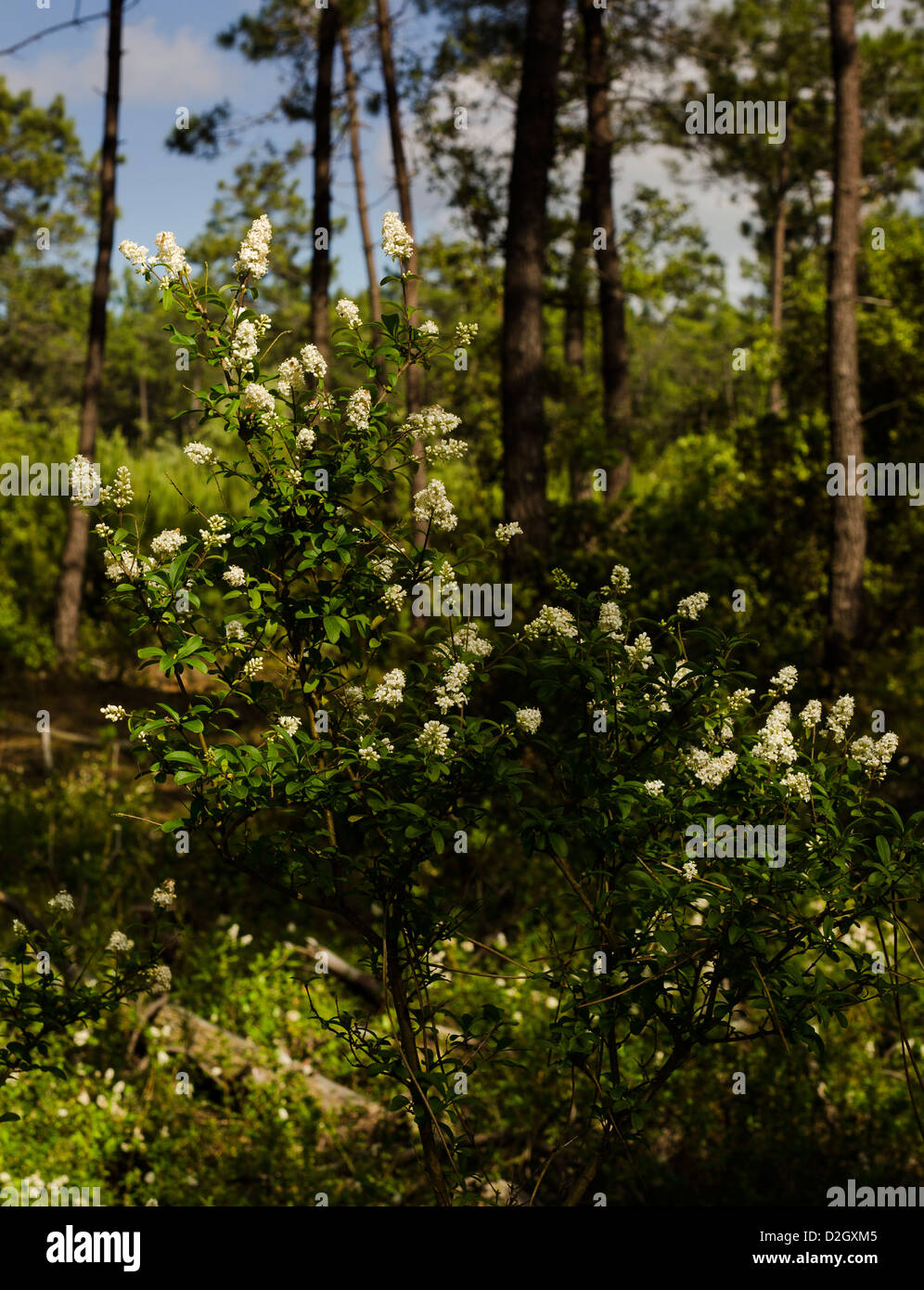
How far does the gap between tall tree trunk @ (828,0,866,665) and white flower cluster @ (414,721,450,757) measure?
7437mm

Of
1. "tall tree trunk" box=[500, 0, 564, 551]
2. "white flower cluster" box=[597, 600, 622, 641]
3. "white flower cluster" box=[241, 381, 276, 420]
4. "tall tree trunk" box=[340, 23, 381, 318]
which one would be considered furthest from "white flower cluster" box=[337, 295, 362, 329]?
"tall tree trunk" box=[340, 23, 381, 318]

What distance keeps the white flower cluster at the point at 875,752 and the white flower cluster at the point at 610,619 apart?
706 mm

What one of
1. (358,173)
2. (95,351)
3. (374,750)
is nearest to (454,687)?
(374,750)

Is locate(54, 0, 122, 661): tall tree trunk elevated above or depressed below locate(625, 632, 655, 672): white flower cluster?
above

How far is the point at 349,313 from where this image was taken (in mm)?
2826

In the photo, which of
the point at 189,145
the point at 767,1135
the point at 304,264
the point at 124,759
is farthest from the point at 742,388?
the point at 767,1135

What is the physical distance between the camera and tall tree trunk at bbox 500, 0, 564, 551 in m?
7.72

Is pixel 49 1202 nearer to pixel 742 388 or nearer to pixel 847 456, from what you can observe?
pixel 847 456

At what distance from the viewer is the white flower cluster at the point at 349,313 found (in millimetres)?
2795

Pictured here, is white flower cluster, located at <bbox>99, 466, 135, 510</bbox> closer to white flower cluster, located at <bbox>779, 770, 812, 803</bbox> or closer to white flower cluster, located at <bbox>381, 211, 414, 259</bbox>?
white flower cluster, located at <bbox>381, 211, 414, 259</bbox>

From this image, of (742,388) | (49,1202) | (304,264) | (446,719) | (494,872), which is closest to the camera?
(446,719)

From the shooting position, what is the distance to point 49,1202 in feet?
14.0

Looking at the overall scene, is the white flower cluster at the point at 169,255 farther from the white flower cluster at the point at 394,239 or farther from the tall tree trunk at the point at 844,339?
the tall tree trunk at the point at 844,339
